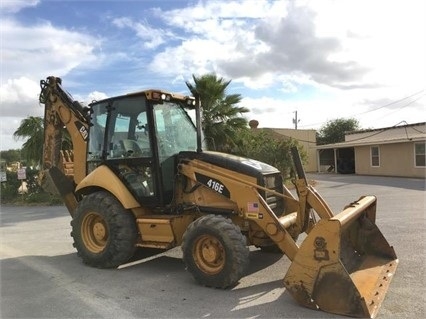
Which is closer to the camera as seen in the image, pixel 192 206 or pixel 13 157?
pixel 192 206

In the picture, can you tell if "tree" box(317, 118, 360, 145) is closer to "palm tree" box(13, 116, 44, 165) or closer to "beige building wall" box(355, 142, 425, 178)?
"beige building wall" box(355, 142, 425, 178)

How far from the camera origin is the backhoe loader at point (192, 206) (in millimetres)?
5863

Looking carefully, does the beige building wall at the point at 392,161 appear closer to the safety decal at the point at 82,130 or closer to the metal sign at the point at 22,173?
the metal sign at the point at 22,173

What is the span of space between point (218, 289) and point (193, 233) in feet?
2.55

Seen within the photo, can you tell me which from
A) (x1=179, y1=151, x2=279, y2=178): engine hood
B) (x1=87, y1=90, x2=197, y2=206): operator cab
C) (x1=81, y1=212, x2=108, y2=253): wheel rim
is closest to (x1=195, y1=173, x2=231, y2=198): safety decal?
(x1=179, y1=151, x2=279, y2=178): engine hood

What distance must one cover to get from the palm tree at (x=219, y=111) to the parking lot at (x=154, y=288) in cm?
1157

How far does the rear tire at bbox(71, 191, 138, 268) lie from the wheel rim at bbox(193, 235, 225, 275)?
4.64 feet

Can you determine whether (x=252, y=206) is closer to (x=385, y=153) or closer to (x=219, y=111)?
(x=219, y=111)

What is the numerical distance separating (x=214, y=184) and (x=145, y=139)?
1.34 m

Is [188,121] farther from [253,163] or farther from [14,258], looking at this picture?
[14,258]

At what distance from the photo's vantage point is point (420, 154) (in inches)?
1057

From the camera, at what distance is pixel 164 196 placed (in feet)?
23.3

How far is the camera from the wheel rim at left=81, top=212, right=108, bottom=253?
24.2ft

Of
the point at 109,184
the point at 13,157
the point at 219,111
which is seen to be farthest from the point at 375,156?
the point at 13,157
